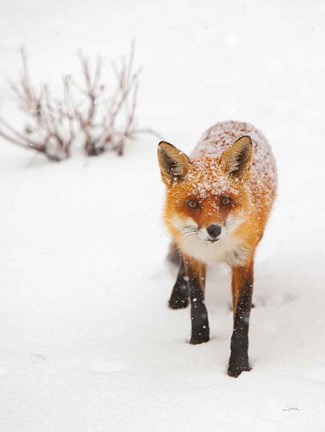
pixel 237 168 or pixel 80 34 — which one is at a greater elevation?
pixel 237 168

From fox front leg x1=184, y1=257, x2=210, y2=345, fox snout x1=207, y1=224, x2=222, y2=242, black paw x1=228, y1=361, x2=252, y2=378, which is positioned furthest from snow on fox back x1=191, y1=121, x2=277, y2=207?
black paw x1=228, y1=361, x2=252, y2=378

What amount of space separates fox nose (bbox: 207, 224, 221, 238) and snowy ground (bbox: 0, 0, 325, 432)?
37.8 inches

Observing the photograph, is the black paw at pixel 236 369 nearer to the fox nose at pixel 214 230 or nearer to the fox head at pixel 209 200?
the fox head at pixel 209 200

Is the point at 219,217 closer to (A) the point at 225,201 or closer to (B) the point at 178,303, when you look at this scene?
(A) the point at 225,201

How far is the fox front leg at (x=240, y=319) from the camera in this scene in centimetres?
346

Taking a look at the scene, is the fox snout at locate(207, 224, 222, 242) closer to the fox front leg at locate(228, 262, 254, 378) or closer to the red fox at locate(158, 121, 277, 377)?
the red fox at locate(158, 121, 277, 377)

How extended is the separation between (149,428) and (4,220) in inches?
148

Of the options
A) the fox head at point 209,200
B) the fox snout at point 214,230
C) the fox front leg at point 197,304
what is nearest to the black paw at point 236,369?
the fox front leg at point 197,304

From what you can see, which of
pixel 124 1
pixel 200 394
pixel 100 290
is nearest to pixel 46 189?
pixel 100 290

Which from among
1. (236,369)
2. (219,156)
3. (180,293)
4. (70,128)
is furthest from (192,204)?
(70,128)

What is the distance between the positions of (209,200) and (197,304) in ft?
3.33

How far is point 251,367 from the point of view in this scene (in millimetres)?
3533

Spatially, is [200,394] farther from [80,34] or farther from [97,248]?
[80,34]

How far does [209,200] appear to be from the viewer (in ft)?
10.5
